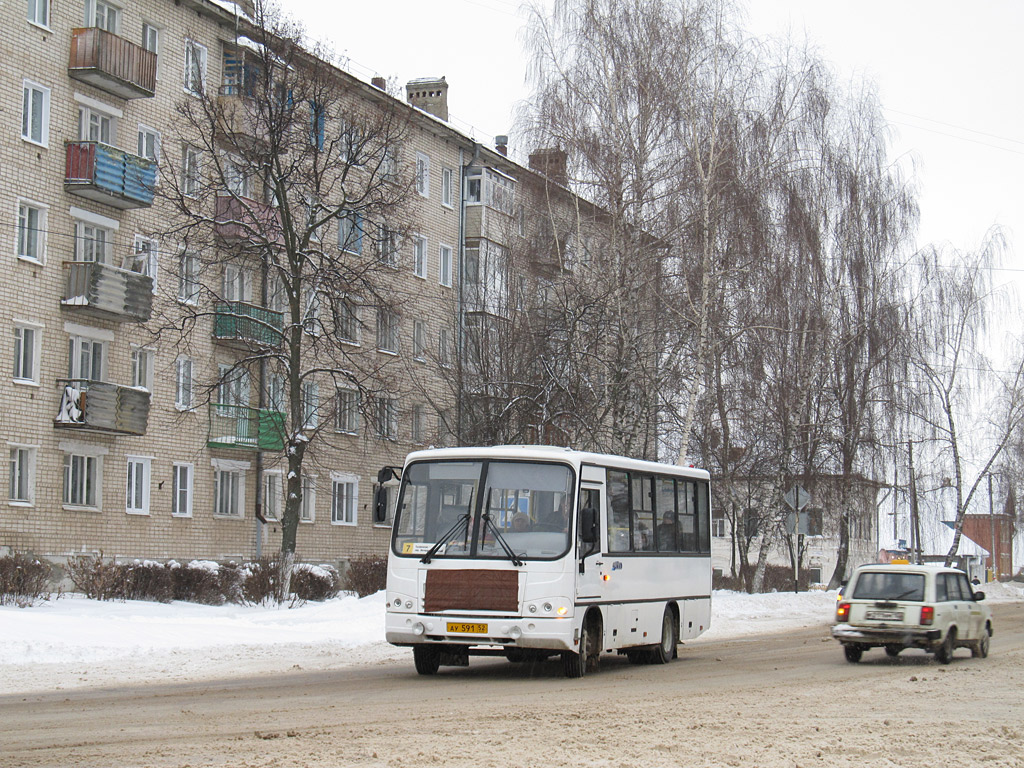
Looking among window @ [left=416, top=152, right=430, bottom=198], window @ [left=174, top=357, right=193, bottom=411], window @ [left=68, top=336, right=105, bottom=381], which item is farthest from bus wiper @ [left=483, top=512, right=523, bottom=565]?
window @ [left=416, top=152, right=430, bottom=198]

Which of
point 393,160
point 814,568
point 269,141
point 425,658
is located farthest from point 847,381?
point 814,568

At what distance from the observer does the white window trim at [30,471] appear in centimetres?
3162

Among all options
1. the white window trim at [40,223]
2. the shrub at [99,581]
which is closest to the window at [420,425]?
the white window trim at [40,223]

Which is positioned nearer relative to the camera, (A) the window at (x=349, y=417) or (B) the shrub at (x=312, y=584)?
(B) the shrub at (x=312, y=584)

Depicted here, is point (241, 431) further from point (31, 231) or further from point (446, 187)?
point (446, 187)

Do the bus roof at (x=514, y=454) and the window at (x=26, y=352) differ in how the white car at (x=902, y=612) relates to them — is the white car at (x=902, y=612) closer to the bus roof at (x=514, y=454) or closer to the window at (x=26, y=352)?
the bus roof at (x=514, y=454)

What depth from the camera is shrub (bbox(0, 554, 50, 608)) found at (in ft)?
76.3

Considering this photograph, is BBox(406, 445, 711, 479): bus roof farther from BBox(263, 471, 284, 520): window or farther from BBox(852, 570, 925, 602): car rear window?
BBox(263, 471, 284, 520): window

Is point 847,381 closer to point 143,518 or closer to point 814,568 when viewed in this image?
point 143,518

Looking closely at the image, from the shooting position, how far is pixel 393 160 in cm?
3094

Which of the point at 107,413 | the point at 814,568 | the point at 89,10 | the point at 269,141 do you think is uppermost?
the point at 89,10

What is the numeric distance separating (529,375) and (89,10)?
14470mm

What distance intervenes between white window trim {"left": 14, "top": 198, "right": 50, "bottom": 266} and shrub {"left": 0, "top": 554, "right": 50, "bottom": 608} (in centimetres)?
954

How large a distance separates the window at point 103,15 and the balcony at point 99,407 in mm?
9049
